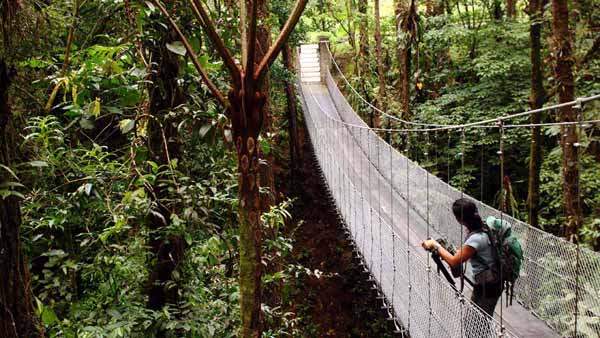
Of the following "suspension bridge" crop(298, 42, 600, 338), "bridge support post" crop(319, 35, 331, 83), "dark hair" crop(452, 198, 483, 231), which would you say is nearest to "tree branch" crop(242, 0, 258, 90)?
"suspension bridge" crop(298, 42, 600, 338)

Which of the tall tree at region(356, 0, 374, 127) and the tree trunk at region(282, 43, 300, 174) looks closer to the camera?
the tree trunk at region(282, 43, 300, 174)

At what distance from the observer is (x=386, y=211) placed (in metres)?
3.91

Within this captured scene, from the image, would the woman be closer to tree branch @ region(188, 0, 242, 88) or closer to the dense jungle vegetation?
the dense jungle vegetation

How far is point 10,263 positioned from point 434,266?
2.38 metres

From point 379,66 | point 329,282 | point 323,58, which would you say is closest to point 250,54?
point 379,66

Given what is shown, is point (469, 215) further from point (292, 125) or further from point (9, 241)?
point (292, 125)

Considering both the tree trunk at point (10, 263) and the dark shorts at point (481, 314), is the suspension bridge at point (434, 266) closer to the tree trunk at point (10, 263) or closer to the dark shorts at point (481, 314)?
the dark shorts at point (481, 314)

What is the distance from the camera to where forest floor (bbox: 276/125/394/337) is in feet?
16.9

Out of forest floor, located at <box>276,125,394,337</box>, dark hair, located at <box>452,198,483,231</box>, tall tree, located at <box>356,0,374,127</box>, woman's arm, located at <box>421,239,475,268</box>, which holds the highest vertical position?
tall tree, located at <box>356,0,374,127</box>

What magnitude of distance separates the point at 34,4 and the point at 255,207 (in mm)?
663

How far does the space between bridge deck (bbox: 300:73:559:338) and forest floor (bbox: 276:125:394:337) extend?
52cm

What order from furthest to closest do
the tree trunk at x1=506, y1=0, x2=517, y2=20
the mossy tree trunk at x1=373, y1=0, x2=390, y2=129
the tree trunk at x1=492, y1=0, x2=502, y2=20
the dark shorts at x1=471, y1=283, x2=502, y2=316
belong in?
the tree trunk at x1=492, y1=0, x2=502, y2=20, the tree trunk at x1=506, y1=0, x2=517, y2=20, the mossy tree trunk at x1=373, y1=0, x2=390, y2=129, the dark shorts at x1=471, y1=283, x2=502, y2=316

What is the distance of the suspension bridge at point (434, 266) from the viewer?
1.80 meters

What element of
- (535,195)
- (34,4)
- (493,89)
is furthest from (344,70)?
(34,4)
